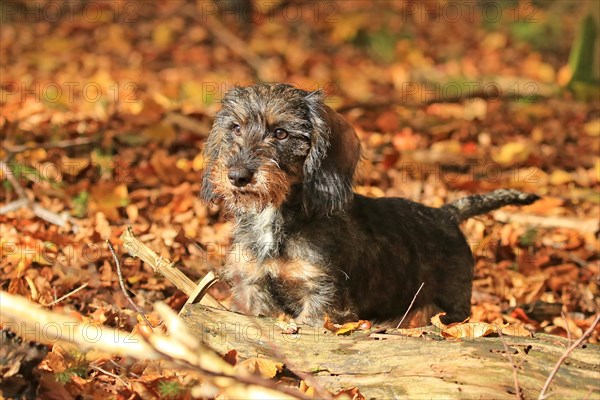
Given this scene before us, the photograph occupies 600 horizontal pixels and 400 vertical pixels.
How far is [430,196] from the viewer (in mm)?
8523

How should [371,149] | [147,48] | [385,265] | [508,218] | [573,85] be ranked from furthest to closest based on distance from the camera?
[147,48]
[573,85]
[371,149]
[508,218]
[385,265]

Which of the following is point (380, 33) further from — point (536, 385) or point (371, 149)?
point (536, 385)

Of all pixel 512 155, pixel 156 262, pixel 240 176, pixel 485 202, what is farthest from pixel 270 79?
pixel 240 176

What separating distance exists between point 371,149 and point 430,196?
4.14 feet

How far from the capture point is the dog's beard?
5012 millimetres

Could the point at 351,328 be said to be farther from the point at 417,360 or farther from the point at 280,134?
the point at 280,134

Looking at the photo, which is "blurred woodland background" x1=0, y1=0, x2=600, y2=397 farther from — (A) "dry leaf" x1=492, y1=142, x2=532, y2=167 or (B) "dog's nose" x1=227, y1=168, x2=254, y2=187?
(B) "dog's nose" x1=227, y1=168, x2=254, y2=187

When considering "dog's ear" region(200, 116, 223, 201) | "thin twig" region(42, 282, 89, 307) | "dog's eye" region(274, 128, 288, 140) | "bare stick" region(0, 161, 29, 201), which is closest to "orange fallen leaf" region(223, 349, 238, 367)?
"dog's ear" region(200, 116, 223, 201)

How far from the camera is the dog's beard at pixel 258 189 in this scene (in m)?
5.01

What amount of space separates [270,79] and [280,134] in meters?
8.05

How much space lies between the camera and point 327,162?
537cm

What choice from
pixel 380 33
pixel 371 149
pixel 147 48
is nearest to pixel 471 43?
pixel 380 33

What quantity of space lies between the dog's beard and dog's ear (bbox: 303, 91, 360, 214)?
18cm

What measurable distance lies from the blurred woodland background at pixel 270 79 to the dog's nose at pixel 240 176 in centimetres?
134
